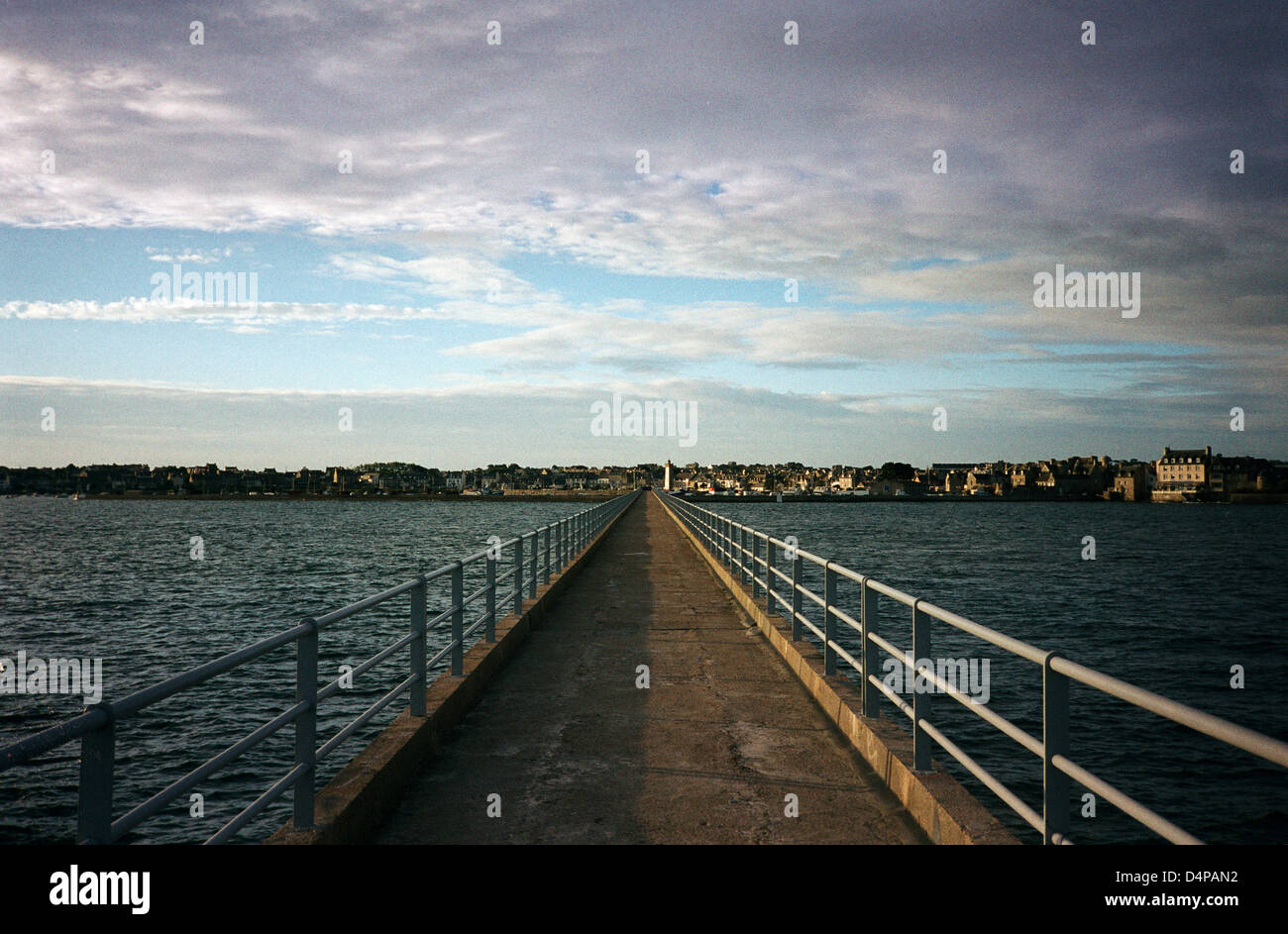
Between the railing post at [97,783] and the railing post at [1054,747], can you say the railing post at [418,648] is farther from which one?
the railing post at [1054,747]

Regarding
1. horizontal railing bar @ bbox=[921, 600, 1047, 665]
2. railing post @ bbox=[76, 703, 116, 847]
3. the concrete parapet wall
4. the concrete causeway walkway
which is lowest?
the concrete causeway walkway

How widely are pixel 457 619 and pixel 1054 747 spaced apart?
5934 millimetres

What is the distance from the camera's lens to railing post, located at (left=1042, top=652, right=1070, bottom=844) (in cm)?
412

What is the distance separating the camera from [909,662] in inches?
227

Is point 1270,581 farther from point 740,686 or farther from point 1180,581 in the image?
point 740,686

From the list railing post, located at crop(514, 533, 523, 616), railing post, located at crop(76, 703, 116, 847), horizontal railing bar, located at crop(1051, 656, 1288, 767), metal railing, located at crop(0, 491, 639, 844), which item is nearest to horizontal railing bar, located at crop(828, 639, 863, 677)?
metal railing, located at crop(0, 491, 639, 844)

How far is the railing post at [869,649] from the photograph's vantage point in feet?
23.9

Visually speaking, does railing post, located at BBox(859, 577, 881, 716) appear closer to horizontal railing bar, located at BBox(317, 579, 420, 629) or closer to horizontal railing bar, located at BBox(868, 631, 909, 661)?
horizontal railing bar, located at BBox(868, 631, 909, 661)

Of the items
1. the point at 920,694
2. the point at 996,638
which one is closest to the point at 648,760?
the point at 920,694

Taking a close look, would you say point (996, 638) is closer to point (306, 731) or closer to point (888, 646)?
point (888, 646)

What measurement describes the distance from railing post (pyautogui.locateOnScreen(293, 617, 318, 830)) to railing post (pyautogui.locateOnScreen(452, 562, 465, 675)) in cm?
310

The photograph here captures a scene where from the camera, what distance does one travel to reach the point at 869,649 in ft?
24.2

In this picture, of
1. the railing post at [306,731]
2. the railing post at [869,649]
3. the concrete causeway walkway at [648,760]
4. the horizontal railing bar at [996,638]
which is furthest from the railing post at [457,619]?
the horizontal railing bar at [996,638]

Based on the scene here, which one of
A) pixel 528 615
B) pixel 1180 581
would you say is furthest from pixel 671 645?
pixel 1180 581
